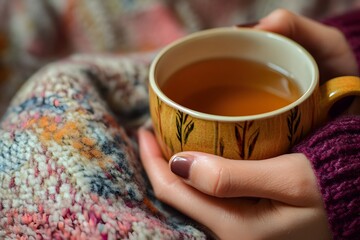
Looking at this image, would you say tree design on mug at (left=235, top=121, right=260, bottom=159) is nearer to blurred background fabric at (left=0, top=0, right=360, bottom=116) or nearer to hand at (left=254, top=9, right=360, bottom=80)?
hand at (left=254, top=9, right=360, bottom=80)

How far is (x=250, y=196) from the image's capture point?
46 centimetres

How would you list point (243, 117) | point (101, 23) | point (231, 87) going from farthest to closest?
point (101, 23) → point (231, 87) → point (243, 117)

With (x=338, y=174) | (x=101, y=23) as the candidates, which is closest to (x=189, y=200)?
(x=338, y=174)

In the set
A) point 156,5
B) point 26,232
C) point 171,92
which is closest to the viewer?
point 26,232

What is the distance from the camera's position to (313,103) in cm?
47

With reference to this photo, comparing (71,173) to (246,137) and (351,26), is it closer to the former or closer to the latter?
(246,137)

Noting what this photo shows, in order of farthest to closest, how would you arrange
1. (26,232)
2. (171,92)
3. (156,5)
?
(156,5)
(171,92)
(26,232)

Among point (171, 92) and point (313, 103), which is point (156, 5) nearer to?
point (171, 92)

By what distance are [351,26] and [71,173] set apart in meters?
0.40

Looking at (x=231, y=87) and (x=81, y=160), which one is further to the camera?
(x=231, y=87)

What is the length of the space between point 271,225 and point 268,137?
0.28 ft

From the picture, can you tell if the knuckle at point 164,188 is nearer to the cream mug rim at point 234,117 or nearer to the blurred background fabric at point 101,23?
the cream mug rim at point 234,117

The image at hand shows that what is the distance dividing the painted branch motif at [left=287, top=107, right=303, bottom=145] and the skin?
2cm

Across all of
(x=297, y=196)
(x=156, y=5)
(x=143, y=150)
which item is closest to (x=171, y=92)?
(x=143, y=150)
